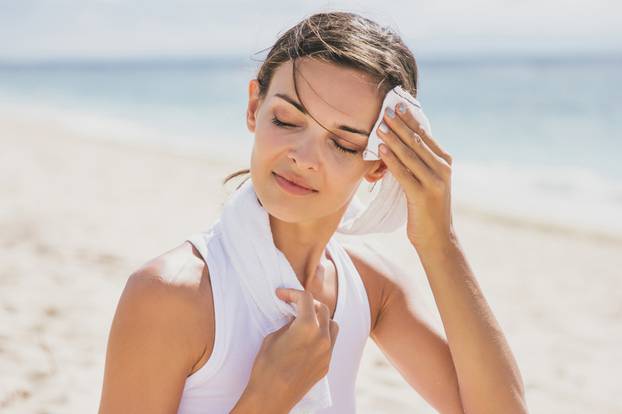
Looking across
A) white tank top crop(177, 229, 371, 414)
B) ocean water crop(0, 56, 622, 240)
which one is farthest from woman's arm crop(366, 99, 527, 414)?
ocean water crop(0, 56, 622, 240)

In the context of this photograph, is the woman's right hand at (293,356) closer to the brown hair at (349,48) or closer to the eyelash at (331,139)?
the eyelash at (331,139)

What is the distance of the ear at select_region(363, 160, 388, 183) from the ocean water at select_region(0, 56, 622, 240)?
62 centimetres

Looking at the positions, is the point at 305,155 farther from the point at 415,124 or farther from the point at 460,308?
the point at 460,308

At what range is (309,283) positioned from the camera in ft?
7.55

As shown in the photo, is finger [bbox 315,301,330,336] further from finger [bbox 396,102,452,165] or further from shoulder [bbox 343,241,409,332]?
finger [bbox 396,102,452,165]

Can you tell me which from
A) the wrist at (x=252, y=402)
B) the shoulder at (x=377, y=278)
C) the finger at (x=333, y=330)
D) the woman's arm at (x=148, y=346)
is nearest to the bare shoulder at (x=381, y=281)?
the shoulder at (x=377, y=278)

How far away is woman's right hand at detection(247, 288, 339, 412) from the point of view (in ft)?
6.04

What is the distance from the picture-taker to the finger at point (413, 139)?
1.97 metres

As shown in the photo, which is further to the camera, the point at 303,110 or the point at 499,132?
the point at 499,132

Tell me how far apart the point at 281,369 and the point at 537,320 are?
4.42m

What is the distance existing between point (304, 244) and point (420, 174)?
0.48 meters

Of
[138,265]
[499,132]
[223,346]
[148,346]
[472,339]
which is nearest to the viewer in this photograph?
[148,346]

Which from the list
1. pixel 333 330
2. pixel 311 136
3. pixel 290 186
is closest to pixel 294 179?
pixel 290 186

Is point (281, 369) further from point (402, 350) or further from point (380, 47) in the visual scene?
point (380, 47)
